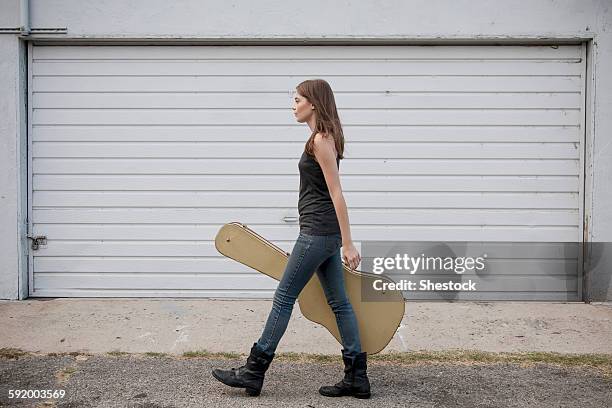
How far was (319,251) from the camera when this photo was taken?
4336 mm

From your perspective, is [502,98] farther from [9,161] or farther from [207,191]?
[9,161]

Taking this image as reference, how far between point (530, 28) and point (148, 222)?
3.98m

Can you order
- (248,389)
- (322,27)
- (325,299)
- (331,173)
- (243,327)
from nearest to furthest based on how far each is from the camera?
(331,173), (248,389), (325,299), (243,327), (322,27)

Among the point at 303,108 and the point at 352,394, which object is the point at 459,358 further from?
the point at 303,108

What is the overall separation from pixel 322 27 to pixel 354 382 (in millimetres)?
3571

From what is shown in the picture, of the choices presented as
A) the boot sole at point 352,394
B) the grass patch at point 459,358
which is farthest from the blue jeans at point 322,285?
the grass patch at point 459,358

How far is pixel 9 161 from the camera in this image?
6855mm

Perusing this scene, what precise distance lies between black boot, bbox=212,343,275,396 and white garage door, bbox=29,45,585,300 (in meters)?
2.57

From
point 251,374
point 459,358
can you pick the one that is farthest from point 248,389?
point 459,358

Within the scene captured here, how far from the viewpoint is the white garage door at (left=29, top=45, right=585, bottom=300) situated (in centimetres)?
697

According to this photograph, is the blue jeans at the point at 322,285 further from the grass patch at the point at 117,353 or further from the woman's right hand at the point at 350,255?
the grass patch at the point at 117,353

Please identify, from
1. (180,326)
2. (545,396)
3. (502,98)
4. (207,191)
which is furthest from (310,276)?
(502,98)

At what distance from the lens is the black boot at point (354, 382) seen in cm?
448

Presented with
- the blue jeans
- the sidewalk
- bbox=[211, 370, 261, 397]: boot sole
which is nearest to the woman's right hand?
the blue jeans
